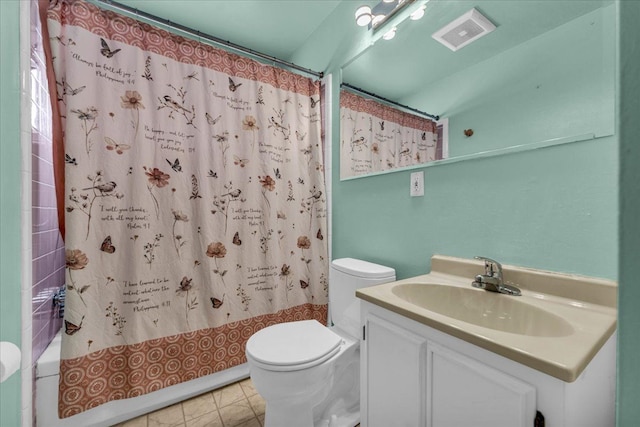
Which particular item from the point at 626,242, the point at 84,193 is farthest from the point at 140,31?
the point at 626,242

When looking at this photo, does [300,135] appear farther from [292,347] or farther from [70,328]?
[70,328]

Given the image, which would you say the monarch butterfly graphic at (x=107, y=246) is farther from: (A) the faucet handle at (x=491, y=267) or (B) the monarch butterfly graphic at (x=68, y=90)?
(A) the faucet handle at (x=491, y=267)

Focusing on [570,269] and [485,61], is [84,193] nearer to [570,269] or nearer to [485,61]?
[485,61]

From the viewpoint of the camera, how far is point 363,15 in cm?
144

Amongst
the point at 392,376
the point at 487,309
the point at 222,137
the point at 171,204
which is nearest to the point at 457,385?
the point at 392,376

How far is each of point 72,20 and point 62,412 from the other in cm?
176

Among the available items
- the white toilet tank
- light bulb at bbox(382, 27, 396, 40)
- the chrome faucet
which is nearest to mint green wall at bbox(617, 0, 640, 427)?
the chrome faucet

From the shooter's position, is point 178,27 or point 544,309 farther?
point 178,27

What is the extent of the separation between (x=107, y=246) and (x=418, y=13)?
187 centimetres

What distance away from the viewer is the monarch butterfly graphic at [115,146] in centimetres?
126

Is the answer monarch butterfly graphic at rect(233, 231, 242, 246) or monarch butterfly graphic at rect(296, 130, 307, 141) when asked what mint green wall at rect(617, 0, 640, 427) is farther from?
monarch butterfly graphic at rect(296, 130, 307, 141)

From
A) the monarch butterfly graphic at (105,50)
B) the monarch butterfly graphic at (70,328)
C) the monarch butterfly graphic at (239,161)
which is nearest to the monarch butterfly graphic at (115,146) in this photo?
the monarch butterfly graphic at (105,50)

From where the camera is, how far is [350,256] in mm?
1706

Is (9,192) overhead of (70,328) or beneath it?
overhead
